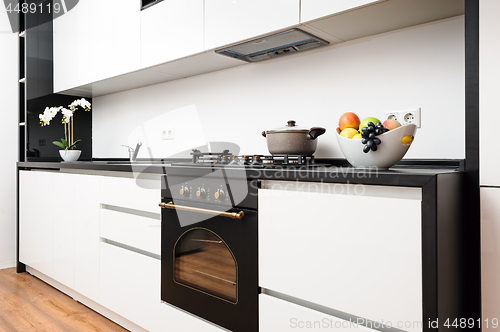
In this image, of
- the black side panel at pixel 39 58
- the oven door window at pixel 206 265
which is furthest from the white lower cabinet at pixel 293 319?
the black side panel at pixel 39 58

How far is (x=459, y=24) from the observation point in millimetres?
1473

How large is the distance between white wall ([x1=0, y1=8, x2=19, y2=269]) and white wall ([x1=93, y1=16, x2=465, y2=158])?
118 cm

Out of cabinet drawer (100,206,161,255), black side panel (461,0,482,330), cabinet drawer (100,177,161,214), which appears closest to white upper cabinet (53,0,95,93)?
cabinet drawer (100,177,161,214)

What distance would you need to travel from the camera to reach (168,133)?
8.75 ft

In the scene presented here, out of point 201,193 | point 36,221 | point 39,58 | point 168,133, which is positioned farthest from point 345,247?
point 39,58

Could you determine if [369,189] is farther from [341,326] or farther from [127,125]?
[127,125]

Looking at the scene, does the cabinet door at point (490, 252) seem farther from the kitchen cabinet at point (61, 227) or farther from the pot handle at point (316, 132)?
the kitchen cabinet at point (61, 227)

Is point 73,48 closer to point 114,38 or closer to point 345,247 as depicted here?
point 114,38

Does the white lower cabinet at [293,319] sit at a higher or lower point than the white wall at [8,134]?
lower

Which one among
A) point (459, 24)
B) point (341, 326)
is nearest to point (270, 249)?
point (341, 326)

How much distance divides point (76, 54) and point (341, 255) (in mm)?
2611

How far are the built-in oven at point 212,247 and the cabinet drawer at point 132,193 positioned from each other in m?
0.09

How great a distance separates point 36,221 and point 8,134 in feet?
3.09

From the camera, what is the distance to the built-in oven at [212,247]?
4.53 feet
